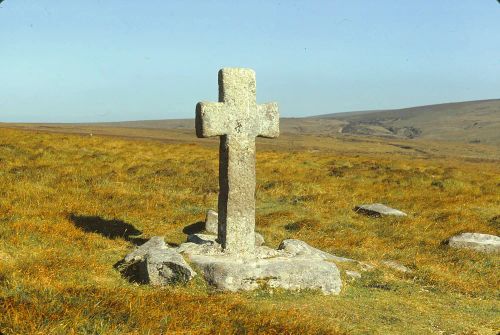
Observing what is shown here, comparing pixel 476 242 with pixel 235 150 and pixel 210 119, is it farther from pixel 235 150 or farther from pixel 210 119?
pixel 210 119

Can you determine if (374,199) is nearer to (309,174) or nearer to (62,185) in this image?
(309,174)

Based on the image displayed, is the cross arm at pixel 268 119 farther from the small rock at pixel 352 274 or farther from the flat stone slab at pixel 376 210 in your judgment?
the flat stone slab at pixel 376 210

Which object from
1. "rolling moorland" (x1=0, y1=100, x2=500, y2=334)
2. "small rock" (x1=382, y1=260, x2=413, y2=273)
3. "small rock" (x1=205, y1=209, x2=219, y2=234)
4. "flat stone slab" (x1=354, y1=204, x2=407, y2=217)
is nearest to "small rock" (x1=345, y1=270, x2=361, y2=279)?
"rolling moorland" (x1=0, y1=100, x2=500, y2=334)

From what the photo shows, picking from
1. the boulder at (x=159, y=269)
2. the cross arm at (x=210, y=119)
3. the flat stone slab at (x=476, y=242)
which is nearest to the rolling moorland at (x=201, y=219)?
the boulder at (x=159, y=269)

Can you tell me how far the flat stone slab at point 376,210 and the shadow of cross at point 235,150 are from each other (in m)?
9.14

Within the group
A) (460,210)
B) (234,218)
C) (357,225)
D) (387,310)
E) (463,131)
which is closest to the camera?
(387,310)

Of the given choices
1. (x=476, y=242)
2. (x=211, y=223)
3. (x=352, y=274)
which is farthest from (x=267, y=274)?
(x=476, y=242)

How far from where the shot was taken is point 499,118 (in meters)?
196

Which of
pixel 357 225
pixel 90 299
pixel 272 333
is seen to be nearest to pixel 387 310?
pixel 272 333

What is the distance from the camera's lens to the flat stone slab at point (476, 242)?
1555 cm

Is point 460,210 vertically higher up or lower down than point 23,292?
lower down

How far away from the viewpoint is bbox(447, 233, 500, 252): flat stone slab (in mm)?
15555

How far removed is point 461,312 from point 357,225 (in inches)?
321

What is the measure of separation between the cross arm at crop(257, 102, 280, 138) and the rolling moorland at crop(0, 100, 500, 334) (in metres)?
3.65
